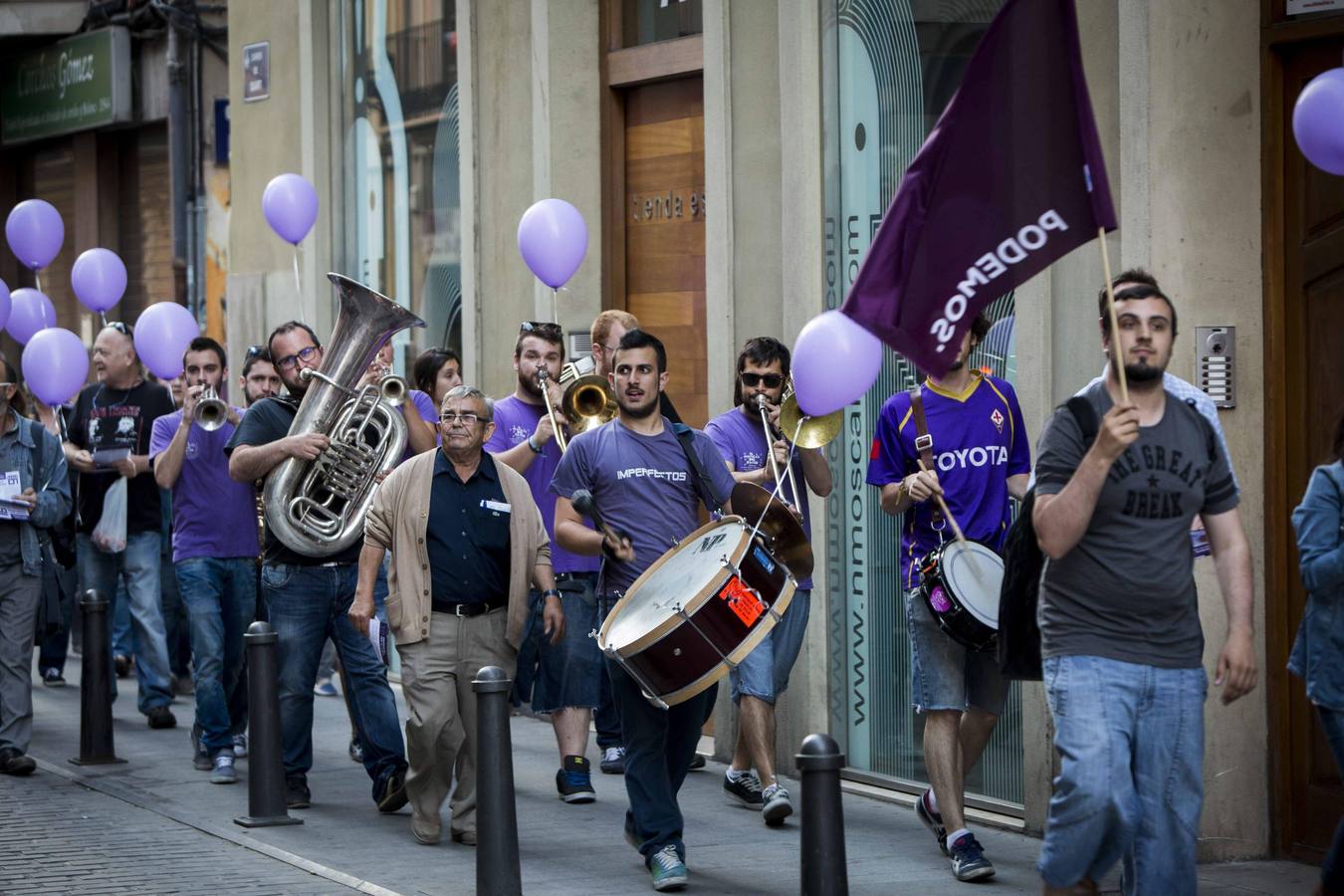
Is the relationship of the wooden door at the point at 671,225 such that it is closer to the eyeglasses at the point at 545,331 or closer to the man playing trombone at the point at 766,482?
the eyeglasses at the point at 545,331

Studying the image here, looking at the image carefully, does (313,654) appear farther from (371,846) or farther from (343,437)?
(371,846)

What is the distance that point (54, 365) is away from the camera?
12453 mm

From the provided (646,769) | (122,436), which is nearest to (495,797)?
(646,769)

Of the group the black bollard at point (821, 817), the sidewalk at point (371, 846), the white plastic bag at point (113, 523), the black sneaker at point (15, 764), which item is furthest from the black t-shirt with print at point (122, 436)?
the black bollard at point (821, 817)

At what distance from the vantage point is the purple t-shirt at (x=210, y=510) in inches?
402

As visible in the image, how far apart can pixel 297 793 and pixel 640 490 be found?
2511 millimetres

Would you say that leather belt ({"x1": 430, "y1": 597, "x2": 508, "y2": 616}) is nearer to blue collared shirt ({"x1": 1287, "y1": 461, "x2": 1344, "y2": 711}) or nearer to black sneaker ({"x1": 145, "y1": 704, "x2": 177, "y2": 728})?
blue collared shirt ({"x1": 1287, "y1": 461, "x2": 1344, "y2": 711})

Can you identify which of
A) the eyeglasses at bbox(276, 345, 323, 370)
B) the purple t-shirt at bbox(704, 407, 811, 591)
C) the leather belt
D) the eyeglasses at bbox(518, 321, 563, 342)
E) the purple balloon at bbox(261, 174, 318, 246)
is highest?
the purple balloon at bbox(261, 174, 318, 246)

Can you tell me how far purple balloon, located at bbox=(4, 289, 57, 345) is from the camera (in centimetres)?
1530

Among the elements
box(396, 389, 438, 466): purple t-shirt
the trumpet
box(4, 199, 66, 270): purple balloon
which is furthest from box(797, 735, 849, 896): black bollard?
box(4, 199, 66, 270): purple balloon

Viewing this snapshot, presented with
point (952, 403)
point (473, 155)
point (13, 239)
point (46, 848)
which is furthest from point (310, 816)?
point (13, 239)

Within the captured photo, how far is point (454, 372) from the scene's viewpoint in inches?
412

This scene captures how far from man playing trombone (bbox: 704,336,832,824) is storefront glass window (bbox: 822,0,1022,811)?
718 mm

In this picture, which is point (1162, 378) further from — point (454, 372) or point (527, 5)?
point (527, 5)
